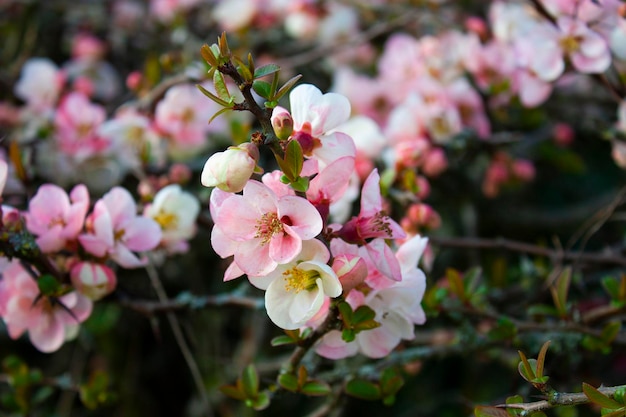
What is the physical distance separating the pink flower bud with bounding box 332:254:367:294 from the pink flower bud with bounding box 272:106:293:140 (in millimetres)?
142

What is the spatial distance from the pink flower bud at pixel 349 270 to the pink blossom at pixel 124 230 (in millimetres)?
357

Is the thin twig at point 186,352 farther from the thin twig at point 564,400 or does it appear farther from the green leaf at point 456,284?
the thin twig at point 564,400

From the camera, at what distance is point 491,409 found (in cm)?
69

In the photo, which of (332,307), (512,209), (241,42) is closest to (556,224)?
(512,209)

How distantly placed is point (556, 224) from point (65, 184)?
1.31 metres

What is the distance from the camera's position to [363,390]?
91 centimetres

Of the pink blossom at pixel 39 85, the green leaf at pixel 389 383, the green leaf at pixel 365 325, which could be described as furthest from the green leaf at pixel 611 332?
the pink blossom at pixel 39 85

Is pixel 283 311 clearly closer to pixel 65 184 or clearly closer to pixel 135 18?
pixel 65 184

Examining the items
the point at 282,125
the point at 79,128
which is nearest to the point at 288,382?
the point at 282,125

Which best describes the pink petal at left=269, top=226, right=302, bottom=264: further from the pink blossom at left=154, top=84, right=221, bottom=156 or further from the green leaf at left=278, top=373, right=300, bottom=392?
the pink blossom at left=154, top=84, right=221, bottom=156

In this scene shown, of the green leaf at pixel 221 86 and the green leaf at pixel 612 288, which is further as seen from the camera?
the green leaf at pixel 612 288

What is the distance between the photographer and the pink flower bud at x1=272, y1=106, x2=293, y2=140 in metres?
0.67

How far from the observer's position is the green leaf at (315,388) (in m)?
0.84

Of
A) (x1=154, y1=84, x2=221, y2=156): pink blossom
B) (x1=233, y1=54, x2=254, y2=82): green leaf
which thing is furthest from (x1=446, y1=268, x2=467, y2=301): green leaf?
(x1=154, y1=84, x2=221, y2=156): pink blossom
